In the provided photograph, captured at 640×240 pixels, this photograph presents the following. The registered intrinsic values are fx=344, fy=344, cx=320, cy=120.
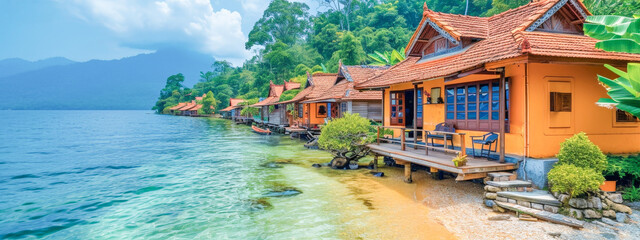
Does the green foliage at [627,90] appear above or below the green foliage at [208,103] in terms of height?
below

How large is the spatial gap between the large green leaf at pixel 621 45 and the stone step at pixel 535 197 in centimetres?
336

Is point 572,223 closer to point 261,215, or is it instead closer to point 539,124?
point 539,124

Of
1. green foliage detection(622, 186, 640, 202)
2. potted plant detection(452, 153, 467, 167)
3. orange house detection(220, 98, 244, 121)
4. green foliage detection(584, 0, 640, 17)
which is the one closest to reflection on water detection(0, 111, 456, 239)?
potted plant detection(452, 153, 467, 167)

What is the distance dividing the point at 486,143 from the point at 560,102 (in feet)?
6.67

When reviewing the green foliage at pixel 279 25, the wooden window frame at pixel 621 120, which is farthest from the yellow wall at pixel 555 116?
the green foliage at pixel 279 25

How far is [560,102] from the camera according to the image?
8805 millimetres

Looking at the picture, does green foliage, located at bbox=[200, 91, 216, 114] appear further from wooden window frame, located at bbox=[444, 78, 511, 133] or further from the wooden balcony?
wooden window frame, located at bbox=[444, 78, 511, 133]

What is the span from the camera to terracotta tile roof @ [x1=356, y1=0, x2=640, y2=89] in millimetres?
8312

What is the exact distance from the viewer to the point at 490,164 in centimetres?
872

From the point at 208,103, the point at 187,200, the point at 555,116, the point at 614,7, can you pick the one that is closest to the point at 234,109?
the point at 208,103

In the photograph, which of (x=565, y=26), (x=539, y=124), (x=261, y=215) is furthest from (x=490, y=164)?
(x=261, y=215)

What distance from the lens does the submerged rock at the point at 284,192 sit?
Result: 11.0 metres

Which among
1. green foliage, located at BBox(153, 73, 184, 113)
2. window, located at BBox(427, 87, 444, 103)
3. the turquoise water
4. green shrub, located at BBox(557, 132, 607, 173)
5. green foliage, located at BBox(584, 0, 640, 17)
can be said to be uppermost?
green foliage, located at BBox(153, 73, 184, 113)

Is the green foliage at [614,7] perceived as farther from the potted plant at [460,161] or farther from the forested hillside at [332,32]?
the potted plant at [460,161]
